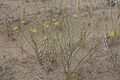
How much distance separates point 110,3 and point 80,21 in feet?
1.51

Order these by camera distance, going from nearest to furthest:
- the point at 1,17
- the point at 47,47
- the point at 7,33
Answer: the point at 47,47 < the point at 7,33 < the point at 1,17

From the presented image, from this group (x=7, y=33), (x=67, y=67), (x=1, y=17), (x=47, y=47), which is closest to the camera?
(x=67, y=67)

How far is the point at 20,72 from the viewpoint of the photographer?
315 cm

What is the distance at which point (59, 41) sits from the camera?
3.22 meters

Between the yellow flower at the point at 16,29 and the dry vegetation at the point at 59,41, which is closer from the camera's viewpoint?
the dry vegetation at the point at 59,41

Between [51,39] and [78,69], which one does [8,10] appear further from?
[78,69]

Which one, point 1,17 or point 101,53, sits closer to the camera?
point 101,53

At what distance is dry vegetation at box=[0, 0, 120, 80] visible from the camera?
10.2 ft

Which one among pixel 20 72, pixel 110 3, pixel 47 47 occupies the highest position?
pixel 110 3

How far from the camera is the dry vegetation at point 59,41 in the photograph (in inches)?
123

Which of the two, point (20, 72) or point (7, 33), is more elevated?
point (7, 33)

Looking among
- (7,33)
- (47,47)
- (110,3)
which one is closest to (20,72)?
(47,47)

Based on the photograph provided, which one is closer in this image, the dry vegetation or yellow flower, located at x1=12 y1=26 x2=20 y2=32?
the dry vegetation

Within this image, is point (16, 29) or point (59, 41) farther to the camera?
point (16, 29)
